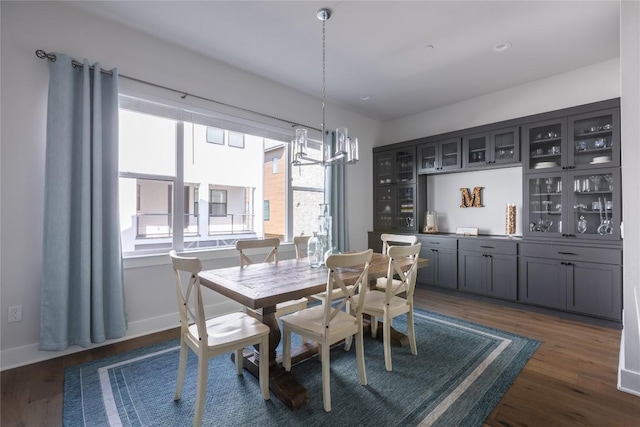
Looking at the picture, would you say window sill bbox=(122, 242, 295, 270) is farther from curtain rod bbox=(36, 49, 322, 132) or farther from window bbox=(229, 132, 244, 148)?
curtain rod bbox=(36, 49, 322, 132)

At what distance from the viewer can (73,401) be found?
6.13 ft

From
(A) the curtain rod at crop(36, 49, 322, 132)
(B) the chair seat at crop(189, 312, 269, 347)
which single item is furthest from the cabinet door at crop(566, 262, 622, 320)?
(A) the curtain rod at crop(36, 49, 322, 132)

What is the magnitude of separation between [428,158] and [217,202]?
3255 mm

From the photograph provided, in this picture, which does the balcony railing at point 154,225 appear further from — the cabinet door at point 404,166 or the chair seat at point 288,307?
the cabinet door at point 404,166

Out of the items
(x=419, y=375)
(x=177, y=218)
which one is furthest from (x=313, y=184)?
(x=419, y=375)

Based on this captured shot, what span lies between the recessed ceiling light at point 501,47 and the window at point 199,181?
2.60m

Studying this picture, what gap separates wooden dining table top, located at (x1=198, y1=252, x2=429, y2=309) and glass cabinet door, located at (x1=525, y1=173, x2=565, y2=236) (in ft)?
6.60

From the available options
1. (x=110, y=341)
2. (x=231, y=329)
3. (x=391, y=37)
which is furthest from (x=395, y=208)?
(x=110, y=341)

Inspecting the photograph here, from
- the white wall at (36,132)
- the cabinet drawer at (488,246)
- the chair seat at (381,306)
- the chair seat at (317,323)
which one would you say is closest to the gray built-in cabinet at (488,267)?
the cabinet drawer at (488,246)

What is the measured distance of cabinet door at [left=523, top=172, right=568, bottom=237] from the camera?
3.46 meters

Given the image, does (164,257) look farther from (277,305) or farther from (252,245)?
(277,305)

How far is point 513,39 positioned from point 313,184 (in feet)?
9.54

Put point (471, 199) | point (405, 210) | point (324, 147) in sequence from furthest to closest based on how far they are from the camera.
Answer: point (405, 210), point (471, 199), point (324, 147)

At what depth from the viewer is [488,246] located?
387 centimetres
